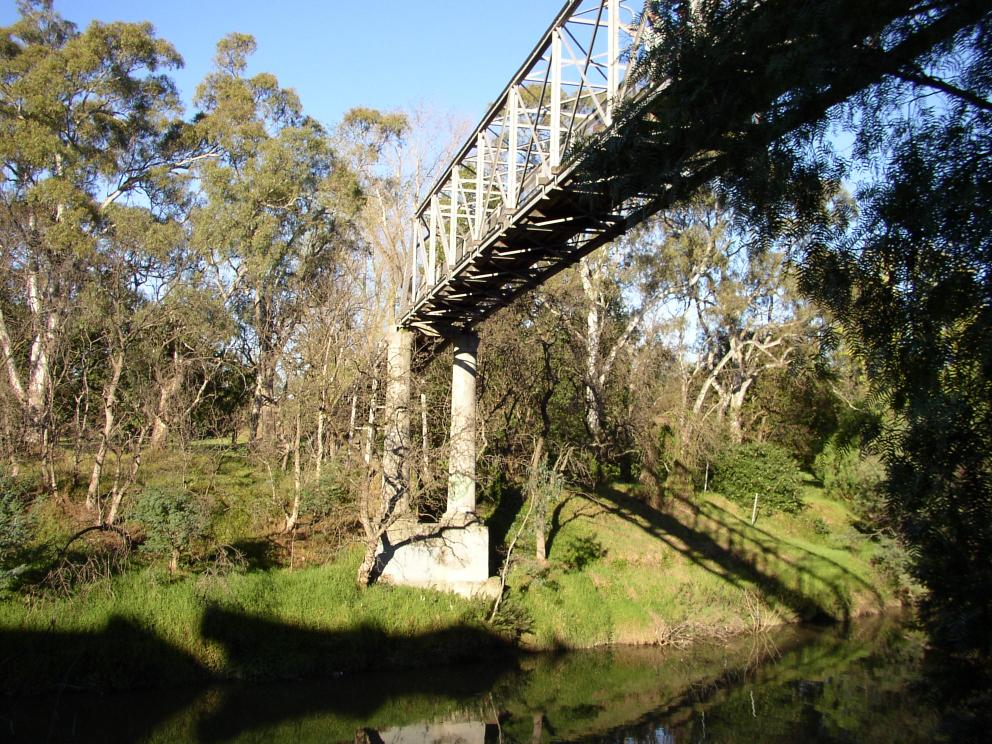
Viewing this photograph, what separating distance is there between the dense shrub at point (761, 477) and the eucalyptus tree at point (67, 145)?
769 inches

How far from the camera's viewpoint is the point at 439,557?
15508 millimetres

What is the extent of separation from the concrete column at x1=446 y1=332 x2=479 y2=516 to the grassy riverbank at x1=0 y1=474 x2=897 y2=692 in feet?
5.62

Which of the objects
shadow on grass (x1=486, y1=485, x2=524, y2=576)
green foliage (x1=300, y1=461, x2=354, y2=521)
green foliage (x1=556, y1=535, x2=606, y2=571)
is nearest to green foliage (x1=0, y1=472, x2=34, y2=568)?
green foliage (x1=300, y1=461, x2=354, y2=521)

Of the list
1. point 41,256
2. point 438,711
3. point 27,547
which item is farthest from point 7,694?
point 41,256

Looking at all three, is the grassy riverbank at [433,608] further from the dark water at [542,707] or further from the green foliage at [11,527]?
the green foliage at [11,527]

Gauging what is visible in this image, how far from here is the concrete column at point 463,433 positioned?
15609mm

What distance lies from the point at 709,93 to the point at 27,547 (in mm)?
12304

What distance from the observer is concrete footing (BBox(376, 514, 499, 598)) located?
1541 cm

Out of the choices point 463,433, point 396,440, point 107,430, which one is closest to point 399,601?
point 396,440

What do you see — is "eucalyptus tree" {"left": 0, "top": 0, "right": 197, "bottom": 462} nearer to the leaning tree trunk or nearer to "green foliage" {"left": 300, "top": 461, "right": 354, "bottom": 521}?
the leaning tree trunk

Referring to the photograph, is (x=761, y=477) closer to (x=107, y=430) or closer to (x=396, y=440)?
(x=396, y=440)

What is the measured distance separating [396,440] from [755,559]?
1063 cm

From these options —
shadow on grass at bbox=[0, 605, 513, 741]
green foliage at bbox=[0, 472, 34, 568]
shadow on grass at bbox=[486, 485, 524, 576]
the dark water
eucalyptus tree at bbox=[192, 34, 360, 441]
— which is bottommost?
the dark water

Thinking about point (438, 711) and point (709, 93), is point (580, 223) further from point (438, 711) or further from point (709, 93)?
point (438, 711)
